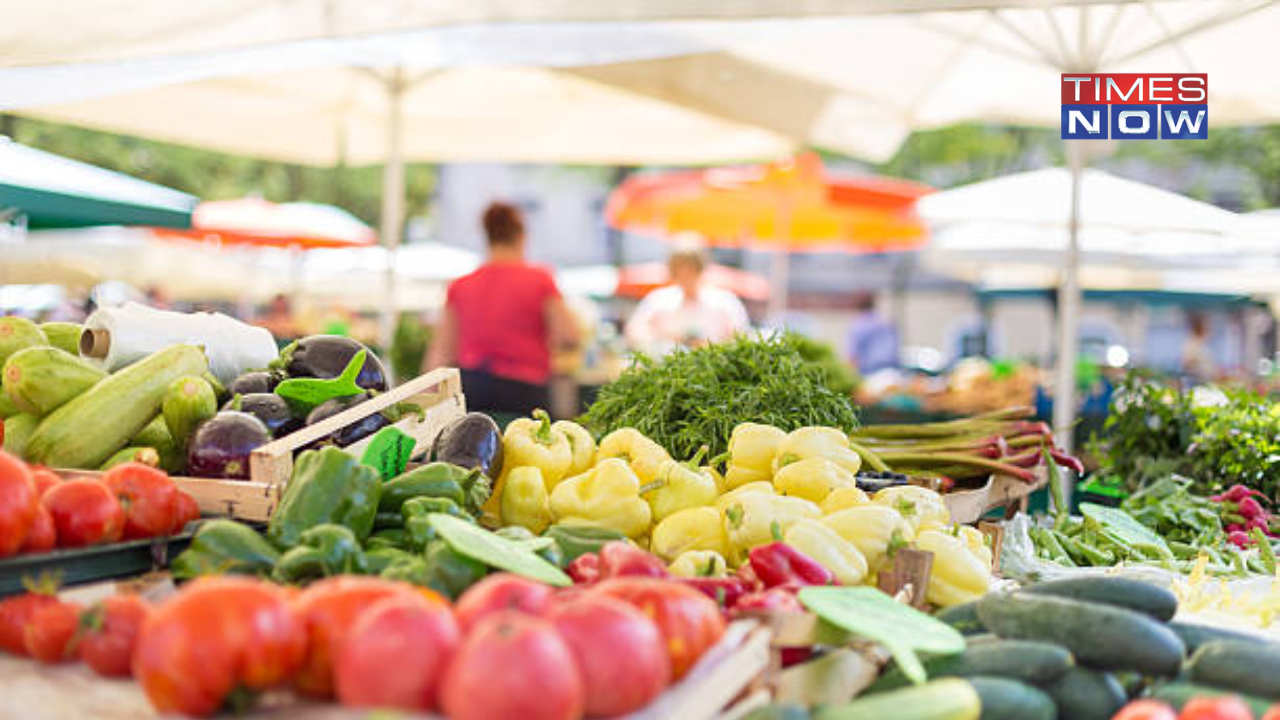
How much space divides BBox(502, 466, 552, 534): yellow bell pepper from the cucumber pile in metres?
0.97

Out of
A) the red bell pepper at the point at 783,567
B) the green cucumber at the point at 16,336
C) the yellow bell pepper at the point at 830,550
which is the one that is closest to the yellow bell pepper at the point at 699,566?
the red bell pepper at the point at 783,567

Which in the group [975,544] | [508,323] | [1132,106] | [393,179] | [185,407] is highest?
[393,179]

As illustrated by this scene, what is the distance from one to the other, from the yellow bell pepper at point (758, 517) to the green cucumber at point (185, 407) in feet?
4.05

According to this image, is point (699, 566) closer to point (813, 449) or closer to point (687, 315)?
point (813, 449)

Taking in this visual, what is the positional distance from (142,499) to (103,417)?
515 mm

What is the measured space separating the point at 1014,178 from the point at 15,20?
541 cm

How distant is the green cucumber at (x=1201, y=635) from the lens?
6.97 feet

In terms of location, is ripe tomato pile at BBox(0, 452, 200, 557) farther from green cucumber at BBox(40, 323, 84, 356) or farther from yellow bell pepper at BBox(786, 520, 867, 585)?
yellow bell pepper at BBox(786, 520, 867, 585)

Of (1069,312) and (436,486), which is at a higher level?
(1069,312)

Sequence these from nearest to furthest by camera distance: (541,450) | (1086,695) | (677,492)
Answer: (1086,695) < (677,492) < (541,450)

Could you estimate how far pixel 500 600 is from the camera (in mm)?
1585

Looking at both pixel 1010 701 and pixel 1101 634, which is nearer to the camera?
pixel 1010 701

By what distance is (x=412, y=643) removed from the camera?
54.4 inches

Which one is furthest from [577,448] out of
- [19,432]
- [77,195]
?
[77,195]
